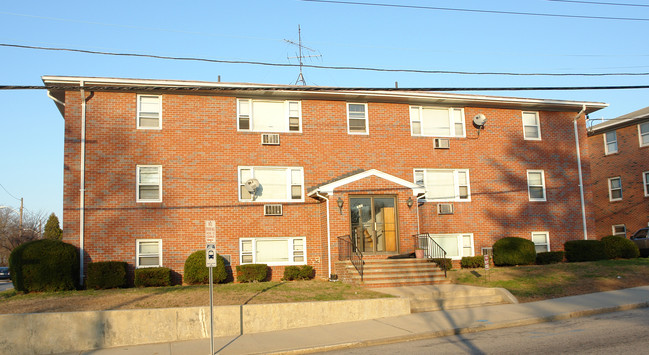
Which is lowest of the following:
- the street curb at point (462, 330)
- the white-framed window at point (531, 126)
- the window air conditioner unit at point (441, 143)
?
the street curb at point (462, 330)

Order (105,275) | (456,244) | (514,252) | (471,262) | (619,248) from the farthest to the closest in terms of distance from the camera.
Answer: (619,248), (456,244), (471,262), (514,252), (105,275)

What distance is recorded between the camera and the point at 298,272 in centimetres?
1952

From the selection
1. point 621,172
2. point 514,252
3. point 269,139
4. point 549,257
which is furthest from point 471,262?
point 621,172

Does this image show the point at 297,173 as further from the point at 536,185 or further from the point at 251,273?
the point at 536,185

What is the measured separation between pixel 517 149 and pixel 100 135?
54.1ft

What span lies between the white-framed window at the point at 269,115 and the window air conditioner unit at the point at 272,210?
114 inches

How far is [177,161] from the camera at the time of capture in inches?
774

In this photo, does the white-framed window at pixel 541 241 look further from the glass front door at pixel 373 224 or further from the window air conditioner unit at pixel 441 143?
the glass front door at pixel 373 224

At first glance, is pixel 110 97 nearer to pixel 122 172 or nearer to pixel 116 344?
pixel 122 172

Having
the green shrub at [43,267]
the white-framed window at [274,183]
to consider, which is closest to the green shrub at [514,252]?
the white-framed window at [274,183]

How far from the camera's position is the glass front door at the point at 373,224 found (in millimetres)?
19734

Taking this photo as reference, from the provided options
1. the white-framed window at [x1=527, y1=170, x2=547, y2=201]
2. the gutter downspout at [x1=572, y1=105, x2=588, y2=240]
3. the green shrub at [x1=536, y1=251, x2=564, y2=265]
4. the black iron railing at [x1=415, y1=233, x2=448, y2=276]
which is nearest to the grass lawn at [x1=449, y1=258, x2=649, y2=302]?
the black iron railing at [x1=415, y1=233, x2=448, y2=276]

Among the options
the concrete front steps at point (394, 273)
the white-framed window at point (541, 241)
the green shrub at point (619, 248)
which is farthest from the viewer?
the white-framed window at point (541, 241)

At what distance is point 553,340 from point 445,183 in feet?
40.9
